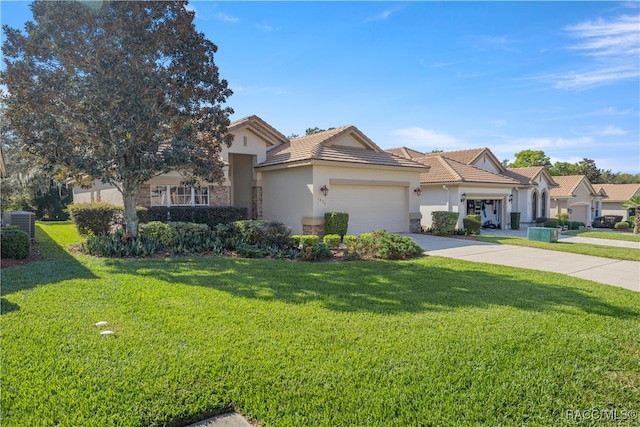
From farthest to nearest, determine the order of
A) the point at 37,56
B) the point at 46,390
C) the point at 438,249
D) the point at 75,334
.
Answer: the point at 438,249 < the point at 37,56 < the point at 75,334 < the point at 46,390

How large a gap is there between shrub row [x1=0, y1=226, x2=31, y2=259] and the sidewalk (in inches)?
438

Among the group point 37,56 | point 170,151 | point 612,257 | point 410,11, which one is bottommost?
point 612,257

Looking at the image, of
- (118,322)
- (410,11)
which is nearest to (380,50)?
(410,11)

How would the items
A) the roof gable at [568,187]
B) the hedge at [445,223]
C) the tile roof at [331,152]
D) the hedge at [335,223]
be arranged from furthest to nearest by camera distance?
the roof gable at [568,187], the hedge at [445,223], the tile roof at [331,152], the hedge at [335,223]

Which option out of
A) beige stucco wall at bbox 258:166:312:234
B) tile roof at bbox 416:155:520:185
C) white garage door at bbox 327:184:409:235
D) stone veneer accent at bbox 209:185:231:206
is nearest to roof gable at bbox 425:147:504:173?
tile roof at bbox 416:155:520:185

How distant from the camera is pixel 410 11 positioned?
37.2ft

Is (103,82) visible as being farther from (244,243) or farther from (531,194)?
(531,194)

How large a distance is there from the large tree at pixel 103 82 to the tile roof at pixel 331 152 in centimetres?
594

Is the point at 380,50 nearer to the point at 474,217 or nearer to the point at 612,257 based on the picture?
the point at 612,257

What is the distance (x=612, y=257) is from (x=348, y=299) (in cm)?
1042

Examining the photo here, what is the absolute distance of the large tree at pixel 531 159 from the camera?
59.6 metres

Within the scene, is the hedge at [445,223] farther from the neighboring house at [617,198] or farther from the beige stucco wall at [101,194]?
the neighboring house at [617,198]

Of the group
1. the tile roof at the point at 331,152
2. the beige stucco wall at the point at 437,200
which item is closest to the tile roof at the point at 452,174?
the beige stucco wall at the point at 437,200

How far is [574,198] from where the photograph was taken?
38.1m
